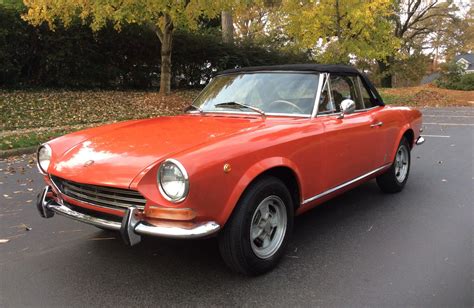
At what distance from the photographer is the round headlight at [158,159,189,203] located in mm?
2791

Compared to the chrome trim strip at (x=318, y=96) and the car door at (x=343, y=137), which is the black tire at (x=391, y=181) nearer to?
the car door at (x=343, y=137)

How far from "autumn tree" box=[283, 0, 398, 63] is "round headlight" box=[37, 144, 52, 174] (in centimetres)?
1543

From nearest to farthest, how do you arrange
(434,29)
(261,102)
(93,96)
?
(261,102)
(93,96)
(434,29)

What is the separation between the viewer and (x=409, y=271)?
3.31 m

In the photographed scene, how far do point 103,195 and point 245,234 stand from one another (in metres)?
1.01

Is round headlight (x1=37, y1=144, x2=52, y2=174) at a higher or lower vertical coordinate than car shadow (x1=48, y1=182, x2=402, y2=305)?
higher

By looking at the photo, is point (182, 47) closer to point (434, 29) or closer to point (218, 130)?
point (218, 130)

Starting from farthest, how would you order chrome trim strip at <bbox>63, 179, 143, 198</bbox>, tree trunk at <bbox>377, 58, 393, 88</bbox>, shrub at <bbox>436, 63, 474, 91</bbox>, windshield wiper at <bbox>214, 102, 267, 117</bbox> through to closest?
tree trunk at <bbox>377, 58, 393, 88</bbox> < shrub at <bbox>436, 63, 474, 91</bbox> < windshield wiper at <bbox>214, 102, 267, 117</bbox> < chrome trim strip at <bbox>63, 179, 143, 198</bbox>

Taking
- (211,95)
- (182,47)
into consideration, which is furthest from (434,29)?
(211,95)

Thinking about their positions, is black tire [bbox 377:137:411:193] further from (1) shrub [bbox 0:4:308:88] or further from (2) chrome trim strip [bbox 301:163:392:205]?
(1) shrub [bbox 0:4:308:88]

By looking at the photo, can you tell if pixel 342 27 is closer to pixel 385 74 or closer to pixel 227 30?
pixel 227 30

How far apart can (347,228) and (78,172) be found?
2.46 m

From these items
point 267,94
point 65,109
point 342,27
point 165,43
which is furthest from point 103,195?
point 342,27

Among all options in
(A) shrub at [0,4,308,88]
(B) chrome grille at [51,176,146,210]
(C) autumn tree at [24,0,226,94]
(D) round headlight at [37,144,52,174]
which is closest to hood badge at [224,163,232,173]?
(B) chrome grille at [51,176,146,210]
